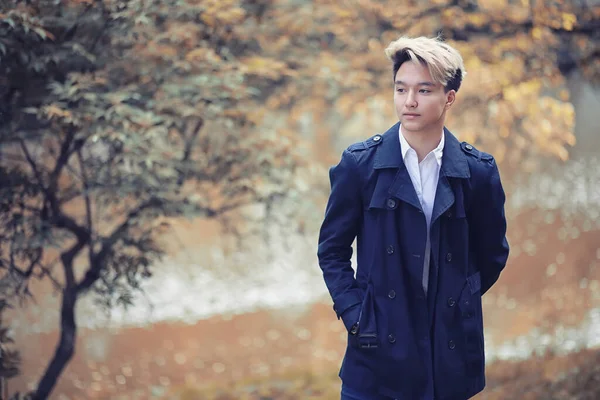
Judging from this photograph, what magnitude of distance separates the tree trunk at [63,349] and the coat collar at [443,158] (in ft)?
9.30

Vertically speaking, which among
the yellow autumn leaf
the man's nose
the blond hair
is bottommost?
the man's nose

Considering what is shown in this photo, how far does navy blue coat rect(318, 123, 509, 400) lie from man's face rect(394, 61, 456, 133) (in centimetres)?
12

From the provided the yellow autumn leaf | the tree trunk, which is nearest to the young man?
the yellow autumn leaf

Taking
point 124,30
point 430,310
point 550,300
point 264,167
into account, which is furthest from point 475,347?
point 550,300

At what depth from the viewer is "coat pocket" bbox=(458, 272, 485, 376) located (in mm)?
2396

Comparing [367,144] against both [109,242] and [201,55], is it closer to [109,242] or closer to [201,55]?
[201,55]

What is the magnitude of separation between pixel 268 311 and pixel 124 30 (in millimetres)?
6222

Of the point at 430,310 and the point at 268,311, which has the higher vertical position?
the point at 268,311

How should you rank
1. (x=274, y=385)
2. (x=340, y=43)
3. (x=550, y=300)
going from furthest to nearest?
(x=550, y=300)
(x=274, y=385)
(x=340, y=43)

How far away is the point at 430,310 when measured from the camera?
2367 mm

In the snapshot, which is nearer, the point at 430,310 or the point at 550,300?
the point at 430,310

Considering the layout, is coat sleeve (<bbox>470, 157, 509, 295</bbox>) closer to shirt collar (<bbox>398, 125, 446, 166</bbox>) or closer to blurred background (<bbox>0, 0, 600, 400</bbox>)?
shirt collar (<bbox>398, 125, 446, 166</bbox>)

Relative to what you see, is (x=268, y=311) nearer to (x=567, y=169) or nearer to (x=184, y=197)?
(x=184, y=197)

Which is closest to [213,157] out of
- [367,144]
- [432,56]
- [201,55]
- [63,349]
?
[201,55]
